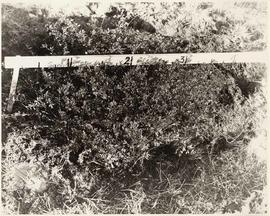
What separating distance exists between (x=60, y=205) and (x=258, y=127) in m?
1.03

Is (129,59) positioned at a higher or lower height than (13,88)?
higher

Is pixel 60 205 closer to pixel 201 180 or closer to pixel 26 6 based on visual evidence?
pixel 201 180

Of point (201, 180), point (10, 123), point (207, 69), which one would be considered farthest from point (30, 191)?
point (207, 69)

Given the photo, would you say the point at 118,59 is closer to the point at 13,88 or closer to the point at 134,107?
the point at 134,107

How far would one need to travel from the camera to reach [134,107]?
6.95 feet

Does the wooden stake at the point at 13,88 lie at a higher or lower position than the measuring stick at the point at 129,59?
lower

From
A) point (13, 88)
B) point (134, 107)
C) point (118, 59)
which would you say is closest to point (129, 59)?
point (118, 59)

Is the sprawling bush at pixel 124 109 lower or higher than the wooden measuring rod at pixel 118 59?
lower

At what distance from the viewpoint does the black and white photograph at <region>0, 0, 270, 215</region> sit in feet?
6.89

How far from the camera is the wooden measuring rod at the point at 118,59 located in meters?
2.11

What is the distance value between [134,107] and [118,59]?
0.80 feet

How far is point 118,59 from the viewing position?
6.97 feet

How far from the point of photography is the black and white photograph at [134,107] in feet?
6.89

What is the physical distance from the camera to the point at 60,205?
2100 mm
